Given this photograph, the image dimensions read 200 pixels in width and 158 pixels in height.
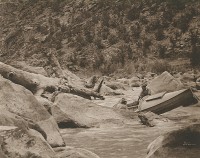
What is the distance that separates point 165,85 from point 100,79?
207 inches

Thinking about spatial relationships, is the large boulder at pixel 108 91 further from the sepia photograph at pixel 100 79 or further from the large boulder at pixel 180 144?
the large boulder at pixel 180 144

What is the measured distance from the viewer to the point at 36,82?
9.27 m

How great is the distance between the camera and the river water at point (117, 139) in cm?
480

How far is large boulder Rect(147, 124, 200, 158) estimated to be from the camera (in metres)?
3.54

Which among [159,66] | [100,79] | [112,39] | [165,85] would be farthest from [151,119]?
[112,39]

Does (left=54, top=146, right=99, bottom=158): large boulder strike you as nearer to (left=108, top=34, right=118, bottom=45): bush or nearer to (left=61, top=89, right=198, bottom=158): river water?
(left=61, top=89, right=198, bottom=158): river water

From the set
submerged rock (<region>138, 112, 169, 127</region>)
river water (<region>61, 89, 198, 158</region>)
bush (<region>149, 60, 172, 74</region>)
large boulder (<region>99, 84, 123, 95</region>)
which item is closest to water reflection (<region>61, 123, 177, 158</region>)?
river water (<region>61, 89, 198, 158</region>)

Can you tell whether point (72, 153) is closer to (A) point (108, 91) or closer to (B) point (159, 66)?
(A) point (108, 91)

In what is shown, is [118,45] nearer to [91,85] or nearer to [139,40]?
[139,40]

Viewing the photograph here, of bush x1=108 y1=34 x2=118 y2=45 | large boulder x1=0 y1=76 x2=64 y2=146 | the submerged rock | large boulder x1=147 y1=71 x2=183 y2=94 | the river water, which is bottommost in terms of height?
bush x1=108 y1=34 x2=118 y2=45

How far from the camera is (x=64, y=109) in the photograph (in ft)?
23.0

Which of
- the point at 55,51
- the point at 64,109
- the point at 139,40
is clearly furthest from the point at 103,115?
the point at 55,51

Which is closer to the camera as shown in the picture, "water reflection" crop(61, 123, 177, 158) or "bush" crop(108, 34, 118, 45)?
"water reflection" crop(61, 123, 177, 158)

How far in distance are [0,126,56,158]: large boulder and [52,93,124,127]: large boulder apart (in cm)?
330
